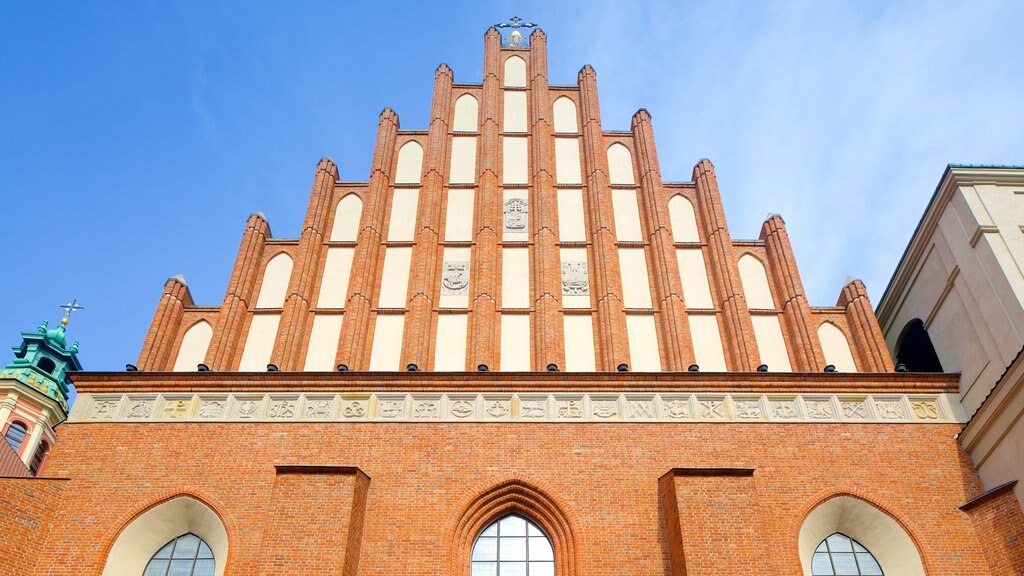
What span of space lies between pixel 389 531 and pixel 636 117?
33.3ft

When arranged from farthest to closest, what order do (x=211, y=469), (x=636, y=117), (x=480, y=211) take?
(x=636, y=117) → (x=480, y=211) → (x=211, y=469)

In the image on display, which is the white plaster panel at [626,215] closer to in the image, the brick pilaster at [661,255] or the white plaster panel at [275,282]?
the brick pilaster at [661,255]

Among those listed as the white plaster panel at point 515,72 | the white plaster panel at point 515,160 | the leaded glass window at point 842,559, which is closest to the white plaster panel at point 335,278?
Answer: the white plaster panel at point 515,160

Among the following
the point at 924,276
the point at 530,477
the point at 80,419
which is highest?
the point at 924,276

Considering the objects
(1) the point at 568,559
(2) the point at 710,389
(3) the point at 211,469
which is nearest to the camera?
(1) the point at 568,559

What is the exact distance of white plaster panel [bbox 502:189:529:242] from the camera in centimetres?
1456

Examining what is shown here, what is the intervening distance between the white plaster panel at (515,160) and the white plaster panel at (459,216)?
2.82 feet

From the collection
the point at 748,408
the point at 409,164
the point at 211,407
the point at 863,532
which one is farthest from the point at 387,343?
the point at 863,532

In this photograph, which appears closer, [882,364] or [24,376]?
[882,364]

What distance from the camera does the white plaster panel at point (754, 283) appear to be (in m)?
13.6

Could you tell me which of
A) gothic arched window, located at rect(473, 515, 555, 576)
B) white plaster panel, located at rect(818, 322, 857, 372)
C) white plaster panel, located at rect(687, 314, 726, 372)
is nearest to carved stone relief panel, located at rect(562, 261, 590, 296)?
white plaster panel, located at rect(687, 314, 726, 372)

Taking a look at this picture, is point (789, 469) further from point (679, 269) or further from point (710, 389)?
point (679, 269)

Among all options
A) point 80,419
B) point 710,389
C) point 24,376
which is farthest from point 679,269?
point 24,376

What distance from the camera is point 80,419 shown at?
11.8 metres
